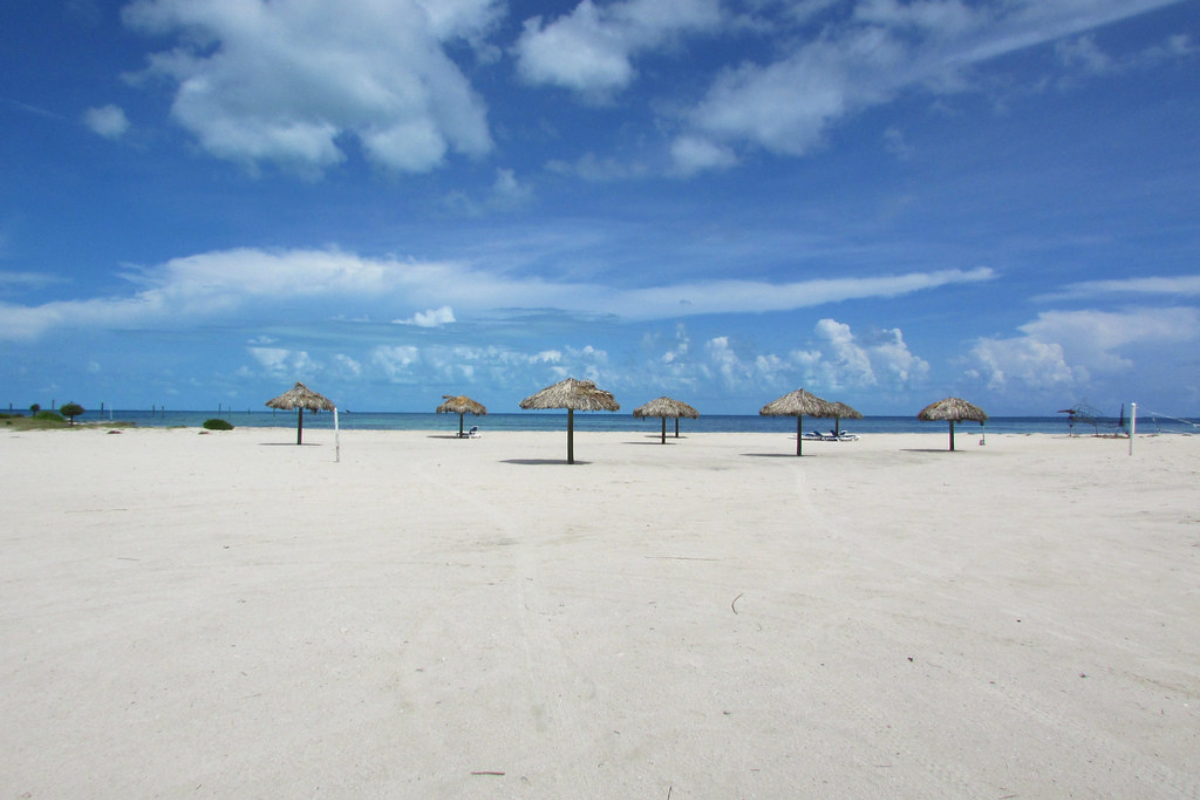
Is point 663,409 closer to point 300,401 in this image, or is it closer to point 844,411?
point 844,411

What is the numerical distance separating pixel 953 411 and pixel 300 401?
2419 cm

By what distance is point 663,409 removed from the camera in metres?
27.8

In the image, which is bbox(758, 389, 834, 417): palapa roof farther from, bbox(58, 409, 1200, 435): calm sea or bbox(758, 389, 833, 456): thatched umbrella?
bbox(58, 409, 1200, 435): calm sea

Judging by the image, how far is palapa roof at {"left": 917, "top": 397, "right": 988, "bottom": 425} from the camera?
75.9 feet

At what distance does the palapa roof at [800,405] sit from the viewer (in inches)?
796

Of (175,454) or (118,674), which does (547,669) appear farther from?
(175,454)

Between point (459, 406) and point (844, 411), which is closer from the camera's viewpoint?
point (844, 411)

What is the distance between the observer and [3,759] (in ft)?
8.79

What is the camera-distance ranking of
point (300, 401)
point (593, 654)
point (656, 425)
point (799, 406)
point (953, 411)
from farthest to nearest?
1. point (656, 425)
2. point (300, 401)
3. point (953, 411)
4. point (799, 406)
5. point (593, 654)

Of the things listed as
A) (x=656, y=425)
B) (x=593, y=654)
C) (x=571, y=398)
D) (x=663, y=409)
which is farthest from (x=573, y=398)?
(x=656, y=425)

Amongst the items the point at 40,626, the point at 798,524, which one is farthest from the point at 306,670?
the point at 798,524

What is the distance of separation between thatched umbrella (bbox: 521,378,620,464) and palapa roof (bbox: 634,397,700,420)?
10.5m

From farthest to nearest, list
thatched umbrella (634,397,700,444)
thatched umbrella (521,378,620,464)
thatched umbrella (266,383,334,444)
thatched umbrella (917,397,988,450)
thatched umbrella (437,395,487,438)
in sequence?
thatched umbrella (437,395,487,438) → thatched umbrella (634,397,700,444) → thatched umbrella (266,383,334,444) → thatched umbrella (917,397,988,450) → thatched umbrella (521,378,620,464)

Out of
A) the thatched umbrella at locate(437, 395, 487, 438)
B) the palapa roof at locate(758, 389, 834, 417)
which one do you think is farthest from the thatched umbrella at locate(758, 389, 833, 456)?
the thatched umbrella at locate(437, 395, 487, 438)
